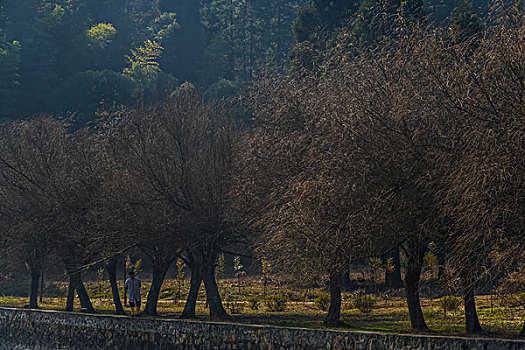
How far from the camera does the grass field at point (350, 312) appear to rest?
2577cm

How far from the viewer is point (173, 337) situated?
67.7ft

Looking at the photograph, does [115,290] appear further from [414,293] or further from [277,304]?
[414,293]

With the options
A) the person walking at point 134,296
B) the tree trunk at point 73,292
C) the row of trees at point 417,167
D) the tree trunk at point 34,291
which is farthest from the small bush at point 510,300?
the tree trunk at point 34,291

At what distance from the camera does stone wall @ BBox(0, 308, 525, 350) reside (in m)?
15.1

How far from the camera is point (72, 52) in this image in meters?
99.2

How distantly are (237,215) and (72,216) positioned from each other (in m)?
8.61

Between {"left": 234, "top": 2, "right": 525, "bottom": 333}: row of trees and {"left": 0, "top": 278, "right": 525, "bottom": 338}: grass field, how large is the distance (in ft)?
7.60

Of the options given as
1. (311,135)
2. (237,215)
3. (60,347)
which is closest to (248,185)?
(237,215)

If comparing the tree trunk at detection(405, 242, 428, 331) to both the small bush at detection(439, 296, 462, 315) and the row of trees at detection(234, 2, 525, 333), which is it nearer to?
the row of trees at detection(234, 2, 525, 333)

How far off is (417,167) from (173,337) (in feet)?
24.5

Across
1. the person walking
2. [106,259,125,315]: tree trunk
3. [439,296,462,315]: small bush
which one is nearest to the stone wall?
the person walking

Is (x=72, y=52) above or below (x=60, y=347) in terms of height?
above

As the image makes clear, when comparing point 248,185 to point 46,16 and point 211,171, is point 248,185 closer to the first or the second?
point 211,171

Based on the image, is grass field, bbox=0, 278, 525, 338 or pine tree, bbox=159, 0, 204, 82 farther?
pine tree, bbox=159, 0, 204, 82
